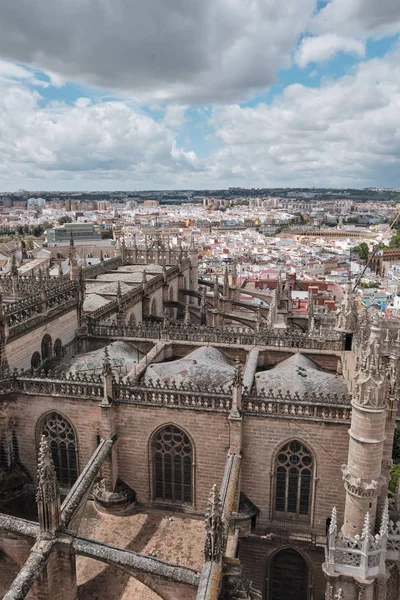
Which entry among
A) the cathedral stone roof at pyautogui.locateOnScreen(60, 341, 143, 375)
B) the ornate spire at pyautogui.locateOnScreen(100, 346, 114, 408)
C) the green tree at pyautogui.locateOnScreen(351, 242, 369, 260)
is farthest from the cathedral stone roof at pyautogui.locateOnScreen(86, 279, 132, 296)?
the green tree at pyautogui.locateOnScreen(351, 242, 369, 260)

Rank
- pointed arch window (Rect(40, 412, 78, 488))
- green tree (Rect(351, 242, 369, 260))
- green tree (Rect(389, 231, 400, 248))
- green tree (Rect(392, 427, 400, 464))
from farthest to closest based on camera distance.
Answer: green tree (Rect(389, 231, 400, 248)) < green tree (Rect(351, 242, 369, 260)) < green tree (Rect(392, 427, 400, 464)) < pointed arch window (Rect(40, 412, 78, 488))

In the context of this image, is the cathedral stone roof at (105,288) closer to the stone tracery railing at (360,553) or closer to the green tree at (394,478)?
the green tree at (394,478)

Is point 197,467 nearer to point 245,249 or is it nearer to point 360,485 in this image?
point 360,485

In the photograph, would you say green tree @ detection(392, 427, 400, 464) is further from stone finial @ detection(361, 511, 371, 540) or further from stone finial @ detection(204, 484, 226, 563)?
stone finial @ detection(204, 484, 226, 563)

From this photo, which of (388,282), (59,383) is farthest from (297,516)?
(388,282)

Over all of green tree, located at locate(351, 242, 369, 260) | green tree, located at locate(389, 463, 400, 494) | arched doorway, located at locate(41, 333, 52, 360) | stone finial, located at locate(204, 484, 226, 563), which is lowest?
green tree, located at locate(389, 463, 400, 494)

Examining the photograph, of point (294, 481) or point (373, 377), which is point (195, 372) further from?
point (373, 377)

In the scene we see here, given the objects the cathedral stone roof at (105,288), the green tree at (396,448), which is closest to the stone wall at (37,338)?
the cathedral stone roof at (105,288)
